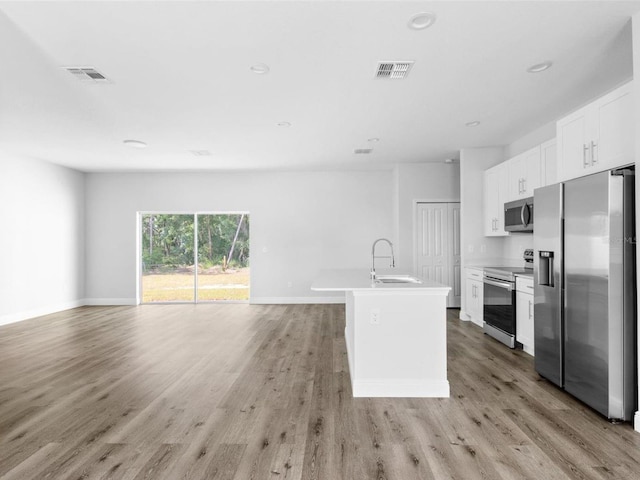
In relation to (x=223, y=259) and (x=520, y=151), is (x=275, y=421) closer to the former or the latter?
(x=520, y=151)

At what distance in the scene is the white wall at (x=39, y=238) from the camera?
19.5 ft

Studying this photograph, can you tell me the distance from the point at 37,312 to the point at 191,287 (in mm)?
2642

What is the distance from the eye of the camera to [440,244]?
6.99m

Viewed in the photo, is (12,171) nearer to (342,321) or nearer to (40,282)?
(40,282)

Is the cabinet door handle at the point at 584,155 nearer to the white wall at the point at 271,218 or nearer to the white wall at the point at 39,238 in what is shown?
the white wall at the point at 271,218

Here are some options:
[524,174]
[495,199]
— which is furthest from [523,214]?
[495,199]

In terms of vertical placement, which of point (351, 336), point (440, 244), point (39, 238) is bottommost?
point (351, 336)

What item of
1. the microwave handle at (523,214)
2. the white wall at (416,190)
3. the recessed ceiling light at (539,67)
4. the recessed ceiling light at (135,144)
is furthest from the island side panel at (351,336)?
the recessed ceiling light at (135,144)

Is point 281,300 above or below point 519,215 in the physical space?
below

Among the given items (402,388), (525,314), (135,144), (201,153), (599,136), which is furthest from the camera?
(201,153)

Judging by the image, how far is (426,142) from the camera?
560 centimetres

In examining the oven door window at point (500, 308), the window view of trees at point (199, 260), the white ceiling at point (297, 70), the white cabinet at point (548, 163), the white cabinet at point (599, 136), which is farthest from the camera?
the window view of trees at point (199, 260)

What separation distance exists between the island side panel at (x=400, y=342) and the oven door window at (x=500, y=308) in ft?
5.92

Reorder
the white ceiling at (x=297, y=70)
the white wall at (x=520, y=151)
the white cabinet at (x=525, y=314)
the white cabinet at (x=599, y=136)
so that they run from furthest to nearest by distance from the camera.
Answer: the white wall at (x=520, y=151) < the white cabinet at (x=525, y=314) < the white cabinet at (x=599, y=136) < the white ceiling at (x=297, y=70)
